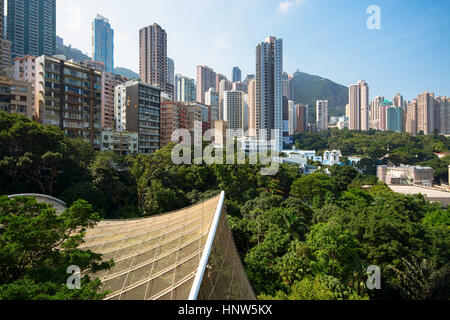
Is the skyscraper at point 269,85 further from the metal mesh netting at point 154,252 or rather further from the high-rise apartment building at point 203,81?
the metal mesh netting at point 154,252

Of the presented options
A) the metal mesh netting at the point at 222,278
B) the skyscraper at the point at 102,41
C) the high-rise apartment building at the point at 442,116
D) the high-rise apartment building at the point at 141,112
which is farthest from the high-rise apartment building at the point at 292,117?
the metal mesh netting at the point at 222,278

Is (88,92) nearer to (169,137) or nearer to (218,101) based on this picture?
(169,137)

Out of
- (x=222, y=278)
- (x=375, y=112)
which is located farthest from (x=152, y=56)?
(x=375, y=112)

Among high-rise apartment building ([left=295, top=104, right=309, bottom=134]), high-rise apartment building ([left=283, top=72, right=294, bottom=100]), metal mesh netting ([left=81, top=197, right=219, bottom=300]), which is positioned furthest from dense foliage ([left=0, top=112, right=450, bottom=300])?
high-rise apartment building ([left=283, top=72, right=294, bottom=100])
